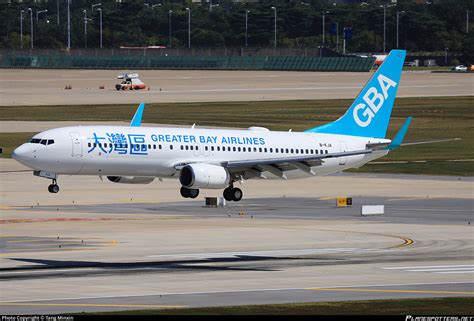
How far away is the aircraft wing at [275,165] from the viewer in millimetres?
86750

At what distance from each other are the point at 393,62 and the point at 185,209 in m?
19.5

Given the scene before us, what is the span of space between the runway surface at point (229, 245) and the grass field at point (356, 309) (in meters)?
1.58

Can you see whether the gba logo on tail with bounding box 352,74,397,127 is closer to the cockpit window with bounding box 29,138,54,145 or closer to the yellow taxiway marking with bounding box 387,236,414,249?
the yellow taxiway marking with bounding box 387,236,414,249

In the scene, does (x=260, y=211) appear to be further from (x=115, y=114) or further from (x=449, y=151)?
(x=115, y=114)

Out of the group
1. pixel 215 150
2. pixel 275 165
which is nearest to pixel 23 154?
pixel 215 150

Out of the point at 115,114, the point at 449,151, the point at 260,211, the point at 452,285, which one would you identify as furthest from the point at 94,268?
the point at 115,114

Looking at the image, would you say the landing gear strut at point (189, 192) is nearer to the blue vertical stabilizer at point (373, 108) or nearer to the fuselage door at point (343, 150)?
the fuselage door at point (343, 150)

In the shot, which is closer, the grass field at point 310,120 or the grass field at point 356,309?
the grass field at point 356,309

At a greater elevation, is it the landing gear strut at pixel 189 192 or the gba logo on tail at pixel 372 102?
the gba logo on tail at pixel 372 102

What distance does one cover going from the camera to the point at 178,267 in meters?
61.4

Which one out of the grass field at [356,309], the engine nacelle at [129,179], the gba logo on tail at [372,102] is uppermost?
the gba logo on tail at [372,102]

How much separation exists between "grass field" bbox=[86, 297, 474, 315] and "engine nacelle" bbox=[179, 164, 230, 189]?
3444 centimetres

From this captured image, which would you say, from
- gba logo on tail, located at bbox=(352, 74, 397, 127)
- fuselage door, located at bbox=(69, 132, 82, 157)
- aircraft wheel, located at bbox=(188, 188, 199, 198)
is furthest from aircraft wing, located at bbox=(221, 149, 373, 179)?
fuselage door, located at bbox=(69, 132, 82, 157)

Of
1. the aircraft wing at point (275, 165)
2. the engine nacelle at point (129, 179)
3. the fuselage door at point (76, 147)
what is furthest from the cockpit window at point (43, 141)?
the aircraft wing at point (275, 165)
